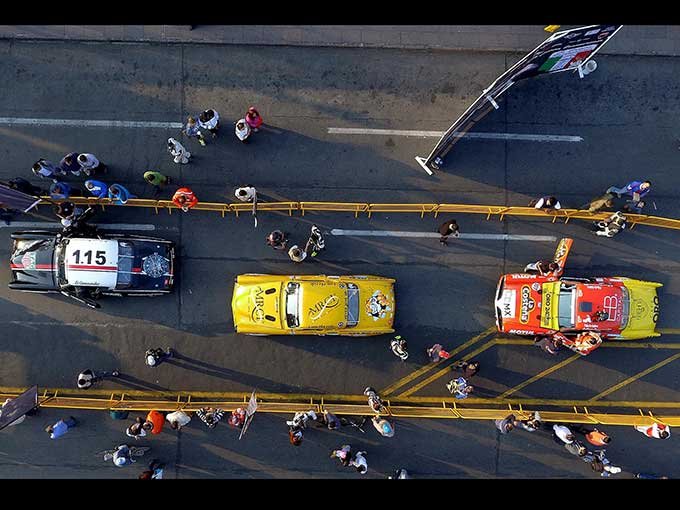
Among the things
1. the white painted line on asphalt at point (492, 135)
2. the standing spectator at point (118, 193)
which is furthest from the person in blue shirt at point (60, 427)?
the white painted line on asphalt at point (492, 135)

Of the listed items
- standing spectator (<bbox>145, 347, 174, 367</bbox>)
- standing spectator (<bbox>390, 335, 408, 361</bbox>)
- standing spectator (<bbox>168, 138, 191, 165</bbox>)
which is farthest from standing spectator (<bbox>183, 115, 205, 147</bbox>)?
standing spectator (<bbox>390, 335, 408, 361</bbox>)

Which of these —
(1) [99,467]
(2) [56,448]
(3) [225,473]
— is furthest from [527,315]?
(2) [56,448]

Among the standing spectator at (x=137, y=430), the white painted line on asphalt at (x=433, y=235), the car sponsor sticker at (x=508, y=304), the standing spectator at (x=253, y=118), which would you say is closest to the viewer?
the standing spectator at (x=137, y=430)

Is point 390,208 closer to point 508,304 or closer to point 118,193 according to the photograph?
point 508,304

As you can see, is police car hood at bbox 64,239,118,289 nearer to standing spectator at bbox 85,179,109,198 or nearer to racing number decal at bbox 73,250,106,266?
racing number decal at bbox 73,250,106,266

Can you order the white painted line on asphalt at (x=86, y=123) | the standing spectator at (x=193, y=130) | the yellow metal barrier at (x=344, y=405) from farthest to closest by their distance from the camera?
the white painted line on asphalt at (x=86, y=123)
the yellow metal barrier at (x=344, y=405)
the standing spectator at (x=193, y=130)

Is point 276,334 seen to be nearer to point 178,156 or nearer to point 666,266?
point 178,156

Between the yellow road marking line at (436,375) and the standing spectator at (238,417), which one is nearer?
the standing spectator at (238,417)

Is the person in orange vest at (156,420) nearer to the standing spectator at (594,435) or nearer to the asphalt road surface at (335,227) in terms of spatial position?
the asphalt road surface at (335,227)

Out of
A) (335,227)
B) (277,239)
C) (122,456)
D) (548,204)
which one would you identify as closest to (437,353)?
(335,227)
